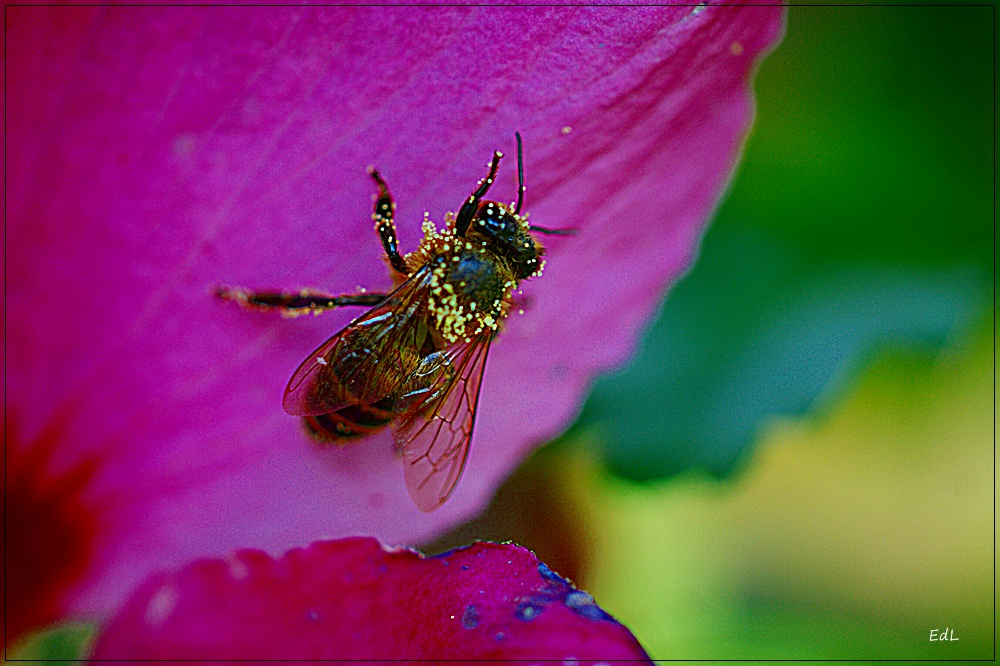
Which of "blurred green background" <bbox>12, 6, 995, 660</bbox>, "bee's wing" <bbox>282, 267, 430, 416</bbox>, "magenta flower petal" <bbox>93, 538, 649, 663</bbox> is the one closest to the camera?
"magenta flower petal" <bbox>93, 538, 649, 663</bbox>

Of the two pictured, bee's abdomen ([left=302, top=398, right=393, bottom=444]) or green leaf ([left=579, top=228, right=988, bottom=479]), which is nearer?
bee's abdomen ([left=302, top=398, right=393, bottom=444])

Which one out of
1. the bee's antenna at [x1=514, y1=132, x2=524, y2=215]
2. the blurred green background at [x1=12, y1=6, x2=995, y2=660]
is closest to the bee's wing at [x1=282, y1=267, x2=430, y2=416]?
the bee's antenna at [x1=514, y1=132, x2=524, y2=215]

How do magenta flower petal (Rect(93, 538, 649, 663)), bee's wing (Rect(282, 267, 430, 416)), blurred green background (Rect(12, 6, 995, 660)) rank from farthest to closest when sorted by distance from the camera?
blurred green background (Rect(12, 6, 995, 660)) < bee's wing (Rect(282, 267, 430, 416)) < magenta flower petal (Rect(93, 538, 649, 663))

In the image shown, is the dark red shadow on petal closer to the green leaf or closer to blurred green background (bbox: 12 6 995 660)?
blurred green background (bbox: 12 6 995 660)

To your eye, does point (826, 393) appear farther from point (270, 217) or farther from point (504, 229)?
point (270, 217)

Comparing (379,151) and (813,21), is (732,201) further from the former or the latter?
(379,151)

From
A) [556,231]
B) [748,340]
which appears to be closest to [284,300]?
[556,231]
